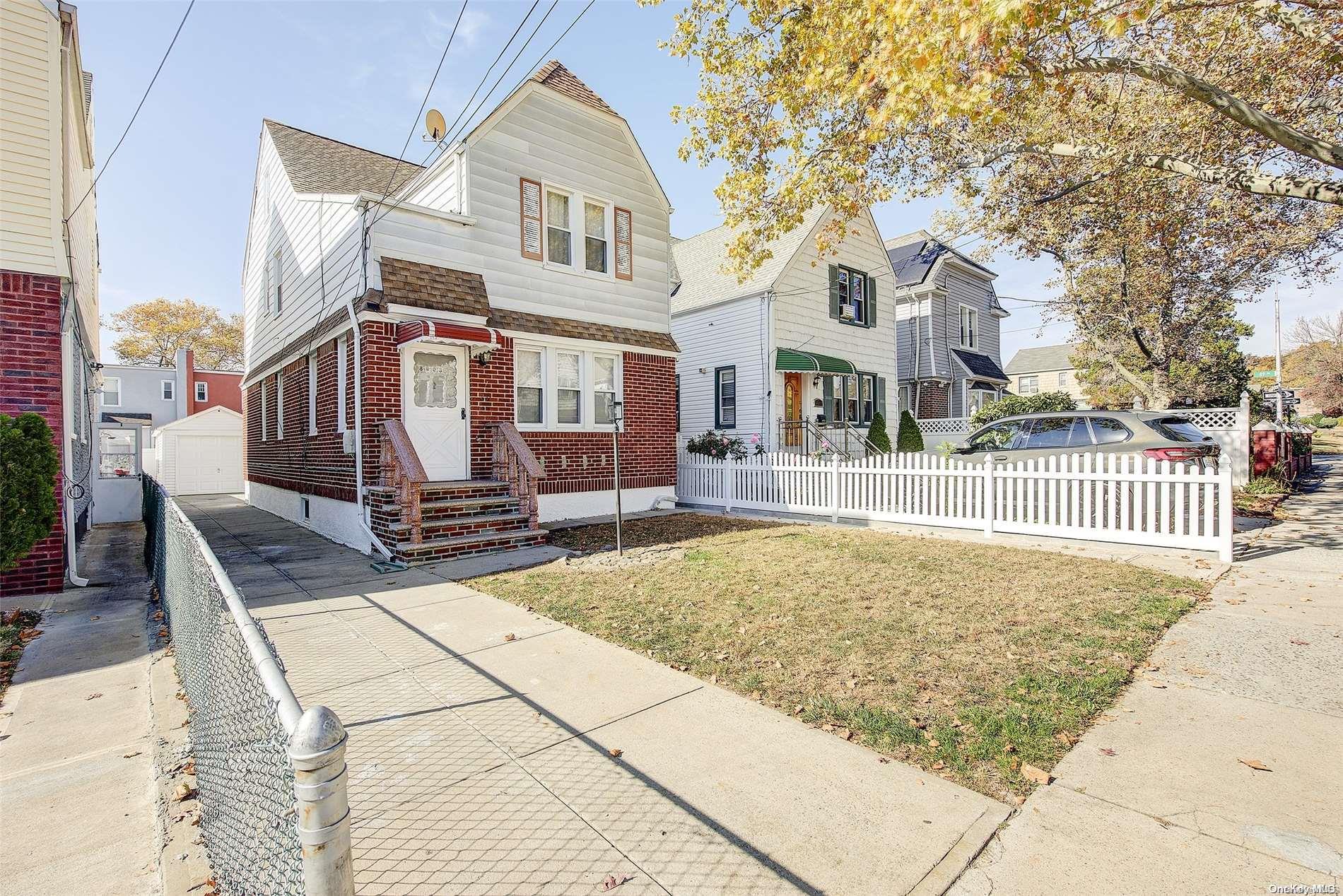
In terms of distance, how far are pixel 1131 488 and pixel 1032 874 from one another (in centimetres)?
783

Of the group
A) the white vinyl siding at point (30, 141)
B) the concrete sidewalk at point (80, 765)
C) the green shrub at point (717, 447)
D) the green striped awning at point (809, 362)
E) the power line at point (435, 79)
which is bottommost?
the concrete sidewalk at point (80, 765)

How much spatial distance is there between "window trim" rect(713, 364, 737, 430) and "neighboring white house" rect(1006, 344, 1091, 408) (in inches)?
1486

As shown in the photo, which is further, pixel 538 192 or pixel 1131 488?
pixel 538 192

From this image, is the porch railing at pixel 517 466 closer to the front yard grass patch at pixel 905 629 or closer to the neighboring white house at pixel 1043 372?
the front yard grass patch at pixel 905 629

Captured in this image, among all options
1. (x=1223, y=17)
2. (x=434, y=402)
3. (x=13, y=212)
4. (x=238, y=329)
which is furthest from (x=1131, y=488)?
(x=238, y=329)

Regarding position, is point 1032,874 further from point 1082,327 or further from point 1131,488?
point 1082,327

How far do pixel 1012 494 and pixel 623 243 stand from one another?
27.4 ft

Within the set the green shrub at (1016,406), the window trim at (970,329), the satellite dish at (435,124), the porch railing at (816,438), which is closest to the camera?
the satellite dish at (435,124)

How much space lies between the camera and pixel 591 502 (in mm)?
12000

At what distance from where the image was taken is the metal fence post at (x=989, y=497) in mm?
9258

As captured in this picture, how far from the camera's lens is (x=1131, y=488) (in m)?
8.32

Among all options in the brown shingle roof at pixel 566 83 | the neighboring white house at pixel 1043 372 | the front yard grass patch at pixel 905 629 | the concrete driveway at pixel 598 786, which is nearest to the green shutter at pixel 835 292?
the brown shingle roof at pixel 566 83

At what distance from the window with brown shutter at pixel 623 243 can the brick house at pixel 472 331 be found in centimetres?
4

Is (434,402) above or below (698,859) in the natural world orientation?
above
